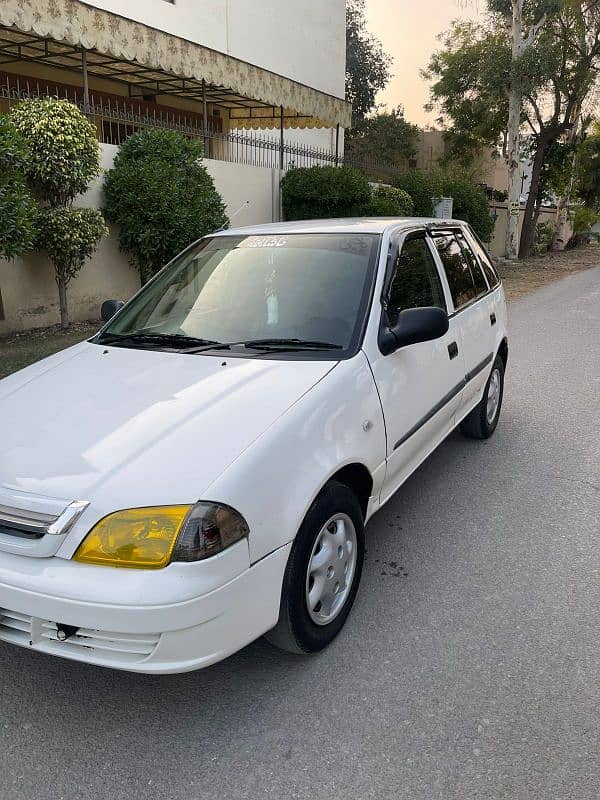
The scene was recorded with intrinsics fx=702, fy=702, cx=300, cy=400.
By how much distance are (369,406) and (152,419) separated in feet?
3.27


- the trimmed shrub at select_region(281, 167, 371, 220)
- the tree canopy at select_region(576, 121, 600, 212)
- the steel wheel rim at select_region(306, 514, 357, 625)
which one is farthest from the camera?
the tree canopy at select_region(576, 121, 600, 212)

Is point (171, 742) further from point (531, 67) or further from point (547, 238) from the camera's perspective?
point (547, 238)

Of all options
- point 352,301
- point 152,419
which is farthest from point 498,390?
point 152,419

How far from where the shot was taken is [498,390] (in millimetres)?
5699

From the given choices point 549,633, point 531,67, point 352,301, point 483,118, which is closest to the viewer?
point 549,633

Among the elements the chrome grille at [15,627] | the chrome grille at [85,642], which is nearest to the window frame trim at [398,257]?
the chrome grille at [85,642]

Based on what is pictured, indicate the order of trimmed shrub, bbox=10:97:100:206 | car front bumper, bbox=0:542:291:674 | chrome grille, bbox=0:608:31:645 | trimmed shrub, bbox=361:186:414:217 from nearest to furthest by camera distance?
1. car front bumper, bbox=0:542:291:674
2. chrome grille, bbox=0:608:31:645
3. trimmed shrub, bbox=10:97:100:206
4. trimmed shrub, bbox=361:186:414:217

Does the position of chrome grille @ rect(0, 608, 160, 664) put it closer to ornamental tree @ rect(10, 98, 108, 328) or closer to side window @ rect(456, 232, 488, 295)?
side window @ rect(456, 232, 488, 295)

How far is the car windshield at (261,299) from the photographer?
349 cm

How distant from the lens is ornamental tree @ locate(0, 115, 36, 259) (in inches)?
287

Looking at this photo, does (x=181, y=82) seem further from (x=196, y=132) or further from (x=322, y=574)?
(x=322, y=574)

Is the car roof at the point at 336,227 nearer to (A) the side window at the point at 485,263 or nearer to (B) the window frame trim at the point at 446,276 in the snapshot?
(B) the window frame trim at the point at 446,276

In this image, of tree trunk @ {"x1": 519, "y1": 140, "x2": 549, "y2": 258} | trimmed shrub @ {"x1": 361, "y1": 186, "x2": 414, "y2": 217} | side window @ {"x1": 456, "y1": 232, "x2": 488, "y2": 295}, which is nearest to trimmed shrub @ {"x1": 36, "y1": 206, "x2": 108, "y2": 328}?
side window @ {"x1": 456, "y1": 232, "x2": 488, "y2": 295}

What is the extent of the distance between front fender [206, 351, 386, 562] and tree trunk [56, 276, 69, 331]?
7242 mm
